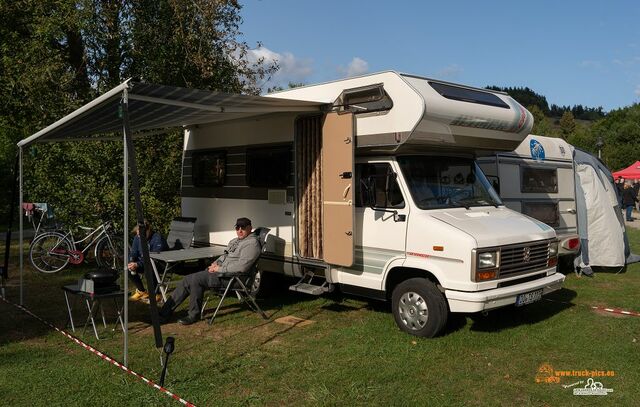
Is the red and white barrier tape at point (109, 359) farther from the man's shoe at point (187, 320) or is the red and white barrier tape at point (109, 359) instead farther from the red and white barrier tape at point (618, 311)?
the red and white barrier tape at point (618, 311)

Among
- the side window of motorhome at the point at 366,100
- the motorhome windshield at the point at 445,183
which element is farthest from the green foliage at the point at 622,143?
the side window of motorhome at the point at 366,100

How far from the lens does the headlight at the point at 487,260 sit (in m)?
5.36

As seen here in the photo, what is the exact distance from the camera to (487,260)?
5.42 meters

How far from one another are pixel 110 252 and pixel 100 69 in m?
3.85

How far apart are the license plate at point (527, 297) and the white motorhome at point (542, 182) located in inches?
130

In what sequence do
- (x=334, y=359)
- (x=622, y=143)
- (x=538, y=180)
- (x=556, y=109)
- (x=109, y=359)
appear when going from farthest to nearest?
1. (x=556, y=109)
2. (x=622, y=143)
3. (x=538, y=180)
4. (x=334, y=359)
5. (x=109, y=359)

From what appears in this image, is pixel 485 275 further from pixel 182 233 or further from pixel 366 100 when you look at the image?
pixel 182 233

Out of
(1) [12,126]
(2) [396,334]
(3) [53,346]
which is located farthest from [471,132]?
(1) [12,126]

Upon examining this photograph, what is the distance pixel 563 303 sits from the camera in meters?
7.45

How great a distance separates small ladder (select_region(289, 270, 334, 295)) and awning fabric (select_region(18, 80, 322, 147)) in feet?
6.86

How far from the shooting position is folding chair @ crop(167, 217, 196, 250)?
26.9ft

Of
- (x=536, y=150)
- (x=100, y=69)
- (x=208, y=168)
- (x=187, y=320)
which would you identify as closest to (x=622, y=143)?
(x=536, y=150)

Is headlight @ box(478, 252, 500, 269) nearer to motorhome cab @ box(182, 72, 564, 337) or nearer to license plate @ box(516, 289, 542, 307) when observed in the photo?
motorhome cab @ box(182, 72, 564, 337)

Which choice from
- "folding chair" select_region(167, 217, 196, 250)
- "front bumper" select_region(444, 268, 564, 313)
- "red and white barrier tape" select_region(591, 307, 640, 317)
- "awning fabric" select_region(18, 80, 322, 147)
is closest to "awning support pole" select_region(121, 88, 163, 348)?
"awning fabric" select_region(18, 80, 322, 147)
